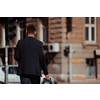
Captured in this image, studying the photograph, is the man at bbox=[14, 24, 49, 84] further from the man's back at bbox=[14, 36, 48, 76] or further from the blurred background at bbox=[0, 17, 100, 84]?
the blurred background at bbox=[0, 17, 100, 84]

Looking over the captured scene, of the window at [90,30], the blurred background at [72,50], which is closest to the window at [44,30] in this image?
the blurred background at [72,50]

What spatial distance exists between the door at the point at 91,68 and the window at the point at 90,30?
4.51ft

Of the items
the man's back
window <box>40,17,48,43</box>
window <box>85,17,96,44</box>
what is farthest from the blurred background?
the man's back

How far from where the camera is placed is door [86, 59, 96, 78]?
18141mm

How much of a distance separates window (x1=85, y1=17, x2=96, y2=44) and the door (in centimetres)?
138

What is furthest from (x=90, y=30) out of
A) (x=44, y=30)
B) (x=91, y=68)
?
(x=44, y=30)

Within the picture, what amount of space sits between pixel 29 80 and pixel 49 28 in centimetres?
1368

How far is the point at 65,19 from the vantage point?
17.6 meters

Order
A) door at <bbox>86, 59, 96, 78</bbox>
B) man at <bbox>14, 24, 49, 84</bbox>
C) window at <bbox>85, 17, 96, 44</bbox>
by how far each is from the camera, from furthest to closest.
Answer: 1. window at <bbox>85, 17, 96, 44</bbox>
2. door at <bbox>86, 59, 96, 78</bbox>
3. man at <bbox>14, 24, 49, 84</bbox>

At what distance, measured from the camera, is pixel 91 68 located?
18219 millimetres

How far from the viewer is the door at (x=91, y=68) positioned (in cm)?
1814

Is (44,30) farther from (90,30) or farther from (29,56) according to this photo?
(29,56)

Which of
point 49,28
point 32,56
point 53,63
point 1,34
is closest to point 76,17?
point 49,28

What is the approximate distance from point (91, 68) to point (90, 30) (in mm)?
2724
